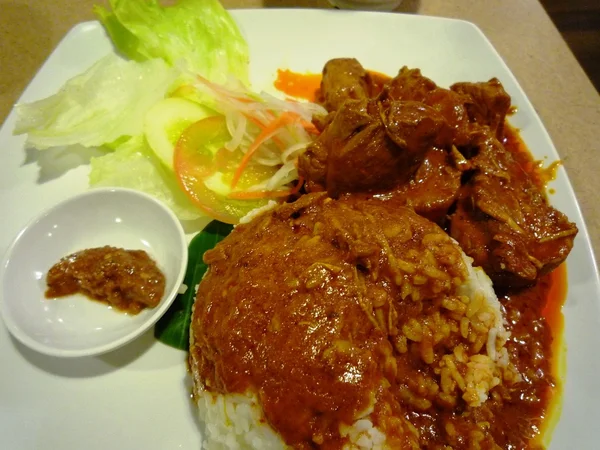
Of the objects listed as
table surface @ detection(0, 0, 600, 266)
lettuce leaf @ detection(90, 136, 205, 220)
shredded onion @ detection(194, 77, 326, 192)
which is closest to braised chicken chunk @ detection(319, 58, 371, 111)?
shredded onion @ detection(194, 77, 326, 192)

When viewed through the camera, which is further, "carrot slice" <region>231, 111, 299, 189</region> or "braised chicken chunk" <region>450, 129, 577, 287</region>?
"carrot slice" <region>231, 111, 299, 189</region>

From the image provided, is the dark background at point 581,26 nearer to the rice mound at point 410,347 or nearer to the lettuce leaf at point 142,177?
the rice mound at point 410,347

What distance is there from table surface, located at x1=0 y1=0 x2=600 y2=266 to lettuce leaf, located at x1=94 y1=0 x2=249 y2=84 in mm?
1192

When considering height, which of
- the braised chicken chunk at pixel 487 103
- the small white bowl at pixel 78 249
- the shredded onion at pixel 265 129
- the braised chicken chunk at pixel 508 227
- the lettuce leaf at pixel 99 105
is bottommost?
the small white bowl at pixel 78 249

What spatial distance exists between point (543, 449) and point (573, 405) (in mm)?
376

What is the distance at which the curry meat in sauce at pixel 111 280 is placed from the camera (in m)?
3.05

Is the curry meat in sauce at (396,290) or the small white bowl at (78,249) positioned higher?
the curry meat in sauce at (396,290)

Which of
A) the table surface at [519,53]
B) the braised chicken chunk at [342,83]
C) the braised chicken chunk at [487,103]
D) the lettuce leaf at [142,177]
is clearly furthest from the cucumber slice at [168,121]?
the braised chicken chunk at [487,103]

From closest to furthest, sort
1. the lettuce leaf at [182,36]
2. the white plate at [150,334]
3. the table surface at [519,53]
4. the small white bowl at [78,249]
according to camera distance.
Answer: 1. the white plate at [150,334]
2. the small white bowl at [78,249]
3. the lettuce leaf at [182,36]
4. the table surface at [519,53]

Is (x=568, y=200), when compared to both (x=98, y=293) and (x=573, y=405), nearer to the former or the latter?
(x=573, y=405)

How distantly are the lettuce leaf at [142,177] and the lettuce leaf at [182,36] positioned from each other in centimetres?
107

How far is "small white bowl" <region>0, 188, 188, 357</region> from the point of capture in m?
2.86

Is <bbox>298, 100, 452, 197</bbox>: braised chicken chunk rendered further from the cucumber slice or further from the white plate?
the white plate

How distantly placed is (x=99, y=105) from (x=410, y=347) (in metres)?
3.42
